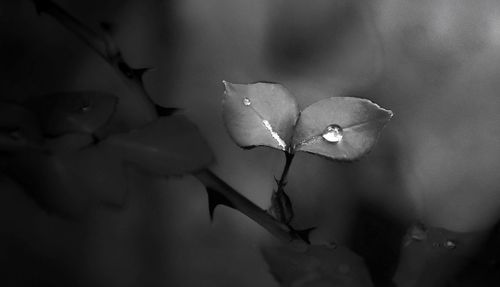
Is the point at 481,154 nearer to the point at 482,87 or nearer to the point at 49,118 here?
the point at 482,87

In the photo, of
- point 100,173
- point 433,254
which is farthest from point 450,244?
point 100,173

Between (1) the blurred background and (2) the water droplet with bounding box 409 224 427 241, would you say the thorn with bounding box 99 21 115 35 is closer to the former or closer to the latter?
(1) the blurred background

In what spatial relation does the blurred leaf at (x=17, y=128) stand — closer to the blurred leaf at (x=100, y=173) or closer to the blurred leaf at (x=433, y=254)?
the blurred leaf at (x=100, y=173)

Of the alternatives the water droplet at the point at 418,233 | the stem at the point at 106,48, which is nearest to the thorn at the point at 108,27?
the stem at the point at 106,48

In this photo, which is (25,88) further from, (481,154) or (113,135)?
(481,154)

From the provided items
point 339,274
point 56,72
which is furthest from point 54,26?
point 339,274

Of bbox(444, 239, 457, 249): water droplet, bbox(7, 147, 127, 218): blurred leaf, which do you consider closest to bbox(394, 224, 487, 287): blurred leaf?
bbox(444, 239, 457, 249): water droplet

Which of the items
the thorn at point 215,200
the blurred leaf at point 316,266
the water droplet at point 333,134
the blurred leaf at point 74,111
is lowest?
the blurred leaf at point 316,266
